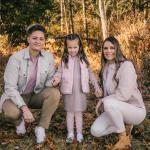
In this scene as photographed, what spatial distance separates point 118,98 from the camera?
15.1 ft

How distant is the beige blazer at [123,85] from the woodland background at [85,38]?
553 mm

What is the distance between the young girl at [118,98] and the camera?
455cm

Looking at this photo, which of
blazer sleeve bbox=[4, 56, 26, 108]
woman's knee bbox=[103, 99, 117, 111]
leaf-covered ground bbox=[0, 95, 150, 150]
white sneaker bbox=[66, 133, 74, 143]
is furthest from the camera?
white sneaker bbox=[66, 133, 74, 143]

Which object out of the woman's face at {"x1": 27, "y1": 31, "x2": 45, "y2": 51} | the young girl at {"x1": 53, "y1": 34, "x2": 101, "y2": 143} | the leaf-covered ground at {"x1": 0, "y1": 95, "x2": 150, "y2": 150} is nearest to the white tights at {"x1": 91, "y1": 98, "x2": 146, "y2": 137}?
the leaf-covered ground at {"x1": 0, "y1": 95, "x2": 150, "y2": 150}

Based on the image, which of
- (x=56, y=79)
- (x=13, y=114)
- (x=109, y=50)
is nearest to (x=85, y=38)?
(x=56, y=79)

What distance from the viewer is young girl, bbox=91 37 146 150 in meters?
4.55

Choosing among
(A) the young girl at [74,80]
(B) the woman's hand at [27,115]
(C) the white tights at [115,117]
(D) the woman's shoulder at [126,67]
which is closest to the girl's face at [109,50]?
(D) the woman's shoulder at [126,67]

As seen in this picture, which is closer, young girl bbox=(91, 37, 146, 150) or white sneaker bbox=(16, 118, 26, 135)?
young girl bbox=(91, 37, 146, 150)

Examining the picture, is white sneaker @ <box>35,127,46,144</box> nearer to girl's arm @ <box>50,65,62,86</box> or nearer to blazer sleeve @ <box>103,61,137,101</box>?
girl's arm @ <box>50,65,62,86</box>

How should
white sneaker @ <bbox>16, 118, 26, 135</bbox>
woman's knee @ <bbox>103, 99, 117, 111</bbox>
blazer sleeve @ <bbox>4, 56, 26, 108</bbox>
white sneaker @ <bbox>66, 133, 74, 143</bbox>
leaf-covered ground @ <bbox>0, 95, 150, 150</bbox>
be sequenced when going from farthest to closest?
white sneaker @ <bbox>16, 118, 26, 135</bbox>
white sneaker @ <bbox>66, 133, 74, 143</bbox>
leaf-covered ground @ <bbox>0, 95, 150, 150</bbox>
blazer sleeve @ <bbox>4, 56, 26, 108</bbox>
woman's knee @ <bbox>103, 99, 117, 111</bbox>

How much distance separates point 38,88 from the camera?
5000mm

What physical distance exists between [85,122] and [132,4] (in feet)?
46.7

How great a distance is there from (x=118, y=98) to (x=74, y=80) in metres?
0.61

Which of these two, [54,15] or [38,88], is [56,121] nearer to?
[38,88]
